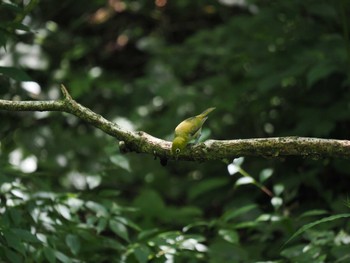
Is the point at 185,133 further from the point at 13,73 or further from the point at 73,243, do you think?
the point at 13,73

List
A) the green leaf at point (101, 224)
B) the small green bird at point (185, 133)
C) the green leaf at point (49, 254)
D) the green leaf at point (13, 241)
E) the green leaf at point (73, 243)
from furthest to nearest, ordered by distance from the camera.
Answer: the green leaf at point (101, 224) < the green leaf at point (73, 243) < the green leaf at point (49, 254) < the green leaf at point (13, 241) < the small green bird at point (185, 133)

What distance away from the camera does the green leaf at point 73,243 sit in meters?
2.54

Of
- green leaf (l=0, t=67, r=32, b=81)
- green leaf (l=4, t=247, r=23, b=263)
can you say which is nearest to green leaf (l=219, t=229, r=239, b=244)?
green leaf (l=4, t=247, r=23, b=263)

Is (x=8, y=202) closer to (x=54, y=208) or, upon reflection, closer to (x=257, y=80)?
(x=54, y=208)

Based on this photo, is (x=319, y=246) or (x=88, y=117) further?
(x=319, y=246)

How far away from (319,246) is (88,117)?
1.28 m

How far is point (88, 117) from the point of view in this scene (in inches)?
83.2

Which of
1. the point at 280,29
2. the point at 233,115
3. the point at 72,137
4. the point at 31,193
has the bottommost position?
the point at 72,137

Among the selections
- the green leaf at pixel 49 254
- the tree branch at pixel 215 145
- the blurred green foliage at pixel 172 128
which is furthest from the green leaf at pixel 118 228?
the tree branch at pixel 215 145

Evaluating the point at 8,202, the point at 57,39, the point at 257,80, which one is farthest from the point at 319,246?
the point at 57,39

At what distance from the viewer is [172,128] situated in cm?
435

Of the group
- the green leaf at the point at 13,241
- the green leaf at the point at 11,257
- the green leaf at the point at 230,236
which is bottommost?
the green leaf at the point at 230,236

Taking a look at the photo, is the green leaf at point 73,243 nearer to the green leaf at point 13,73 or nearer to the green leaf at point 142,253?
the green leaf at point 142,253

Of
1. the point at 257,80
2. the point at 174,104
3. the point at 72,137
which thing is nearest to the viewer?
the point at 257,80
